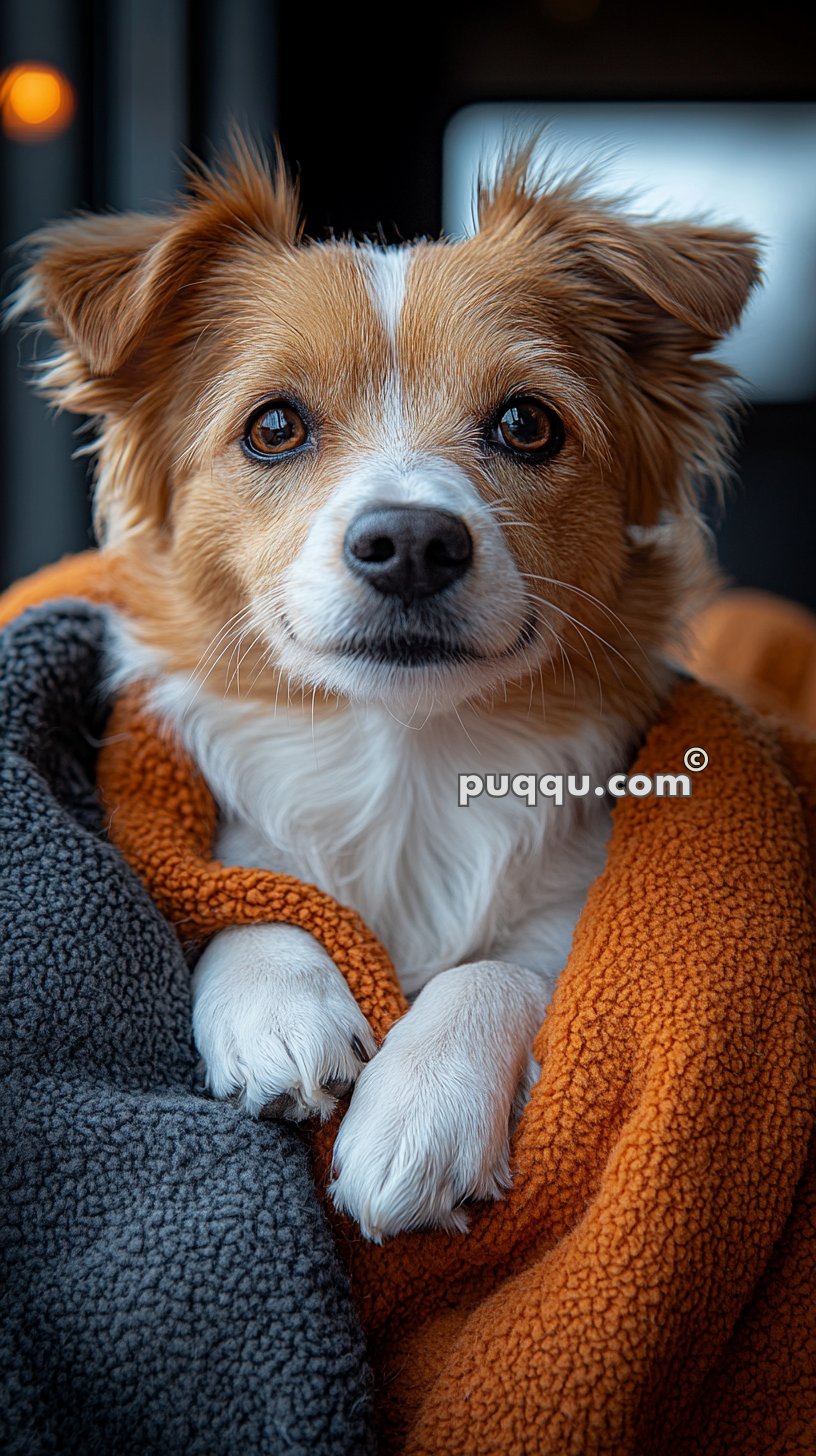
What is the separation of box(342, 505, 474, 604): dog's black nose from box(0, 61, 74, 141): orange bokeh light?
132cm

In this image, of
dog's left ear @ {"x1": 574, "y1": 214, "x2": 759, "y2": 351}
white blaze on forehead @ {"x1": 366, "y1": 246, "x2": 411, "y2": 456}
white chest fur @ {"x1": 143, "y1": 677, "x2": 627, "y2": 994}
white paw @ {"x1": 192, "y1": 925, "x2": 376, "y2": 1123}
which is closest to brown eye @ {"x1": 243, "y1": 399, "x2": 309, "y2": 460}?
white blaze on forehead @ {"x1": 366, "y1": 246, "x2": 411, "y2": 456}

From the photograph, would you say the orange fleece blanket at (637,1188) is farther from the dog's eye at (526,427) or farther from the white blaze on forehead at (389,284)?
the white blaze on forehead at (389,284)

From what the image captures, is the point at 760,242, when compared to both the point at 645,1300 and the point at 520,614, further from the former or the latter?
the point at 645,1300

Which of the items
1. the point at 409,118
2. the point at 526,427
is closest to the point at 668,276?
the point at 526,427

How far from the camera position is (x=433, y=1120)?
112 centimetres

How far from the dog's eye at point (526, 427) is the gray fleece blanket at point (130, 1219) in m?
0.69

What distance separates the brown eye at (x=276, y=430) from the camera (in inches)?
55.3

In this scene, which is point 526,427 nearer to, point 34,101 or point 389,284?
point 389,284

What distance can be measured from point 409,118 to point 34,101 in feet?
3.05

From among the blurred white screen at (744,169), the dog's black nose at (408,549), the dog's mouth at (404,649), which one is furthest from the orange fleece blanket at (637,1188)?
the blurred white screen at (744,169)

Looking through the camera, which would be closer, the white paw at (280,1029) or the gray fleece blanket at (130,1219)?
the gray fleece blanket at (130,1219)

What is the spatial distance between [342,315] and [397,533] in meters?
0.36

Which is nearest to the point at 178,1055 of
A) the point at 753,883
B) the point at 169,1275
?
the point at 169,1275
